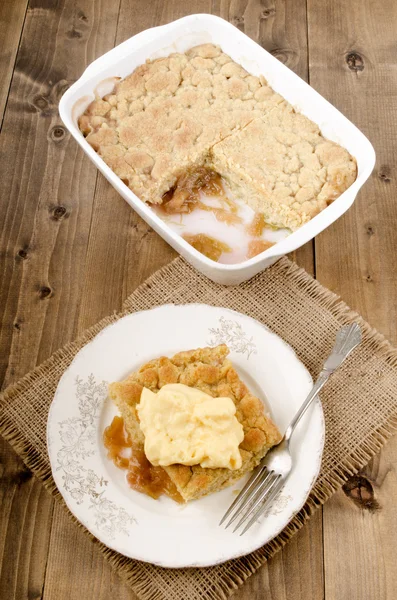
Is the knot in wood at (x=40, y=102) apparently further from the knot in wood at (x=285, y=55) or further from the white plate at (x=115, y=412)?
the white plate at (x=115, y=412)

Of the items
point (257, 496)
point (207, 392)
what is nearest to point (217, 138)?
point (207, 392)

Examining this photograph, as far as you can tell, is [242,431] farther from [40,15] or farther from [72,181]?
[40,15]

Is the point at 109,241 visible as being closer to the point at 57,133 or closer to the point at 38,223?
the point at 38,223

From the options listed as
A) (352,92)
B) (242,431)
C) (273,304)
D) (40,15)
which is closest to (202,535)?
(242,431)

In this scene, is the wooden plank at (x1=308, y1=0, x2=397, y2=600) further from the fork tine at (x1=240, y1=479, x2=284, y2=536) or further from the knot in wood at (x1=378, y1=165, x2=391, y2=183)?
the fork tine at (x1=240, y1=479, x2=284, y2=536)

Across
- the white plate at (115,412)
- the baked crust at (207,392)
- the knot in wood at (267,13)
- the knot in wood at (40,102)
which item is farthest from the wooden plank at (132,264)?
the knot in wood at (40,102)
